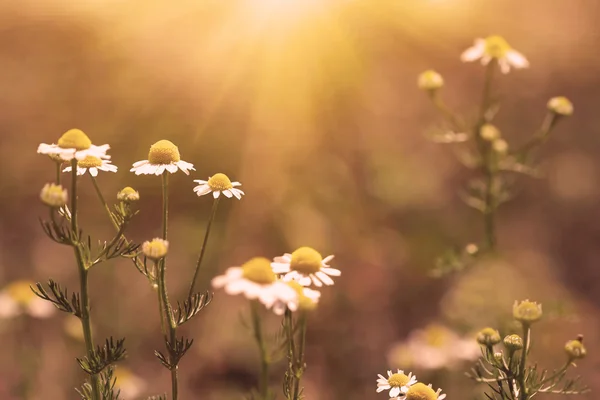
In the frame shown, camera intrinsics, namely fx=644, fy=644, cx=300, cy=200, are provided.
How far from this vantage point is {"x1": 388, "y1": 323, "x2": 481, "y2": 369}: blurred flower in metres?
2.89

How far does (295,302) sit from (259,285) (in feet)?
0.26

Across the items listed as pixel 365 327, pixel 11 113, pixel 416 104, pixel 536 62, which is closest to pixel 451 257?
pixel 365 327

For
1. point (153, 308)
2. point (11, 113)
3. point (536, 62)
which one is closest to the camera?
Answer: point (153, 308)

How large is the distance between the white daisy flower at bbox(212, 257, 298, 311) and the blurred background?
138 cm

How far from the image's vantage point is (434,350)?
10.1ft

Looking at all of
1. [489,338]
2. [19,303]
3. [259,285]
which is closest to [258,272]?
[259,285]

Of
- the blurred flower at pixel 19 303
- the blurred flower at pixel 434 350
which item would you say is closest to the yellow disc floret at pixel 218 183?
the blurred flower at pixel 434 350

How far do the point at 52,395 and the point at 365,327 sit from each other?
5.65 ft

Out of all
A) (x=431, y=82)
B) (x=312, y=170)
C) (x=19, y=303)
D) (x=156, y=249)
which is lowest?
(x=156, y=249)

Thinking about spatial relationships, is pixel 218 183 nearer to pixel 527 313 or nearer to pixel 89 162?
pixel 89 162

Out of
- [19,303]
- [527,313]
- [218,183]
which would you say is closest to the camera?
[527,313]

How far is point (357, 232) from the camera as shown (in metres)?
4.10

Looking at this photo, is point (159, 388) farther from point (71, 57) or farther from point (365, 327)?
point (71, 57)

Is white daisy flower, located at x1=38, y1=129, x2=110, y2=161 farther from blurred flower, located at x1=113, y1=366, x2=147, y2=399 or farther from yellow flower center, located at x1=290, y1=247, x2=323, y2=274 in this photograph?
blurred flower, located at x1=113, y1=366, x2=147, y2=399
